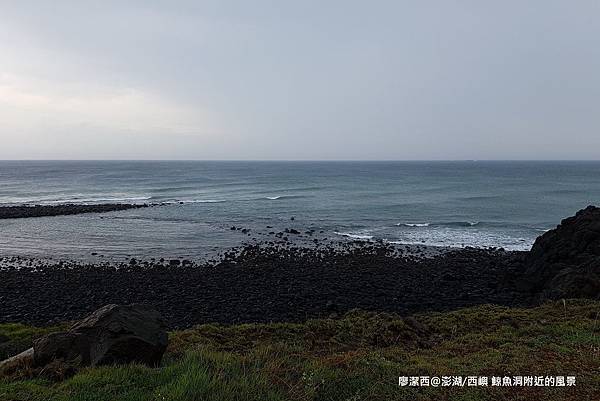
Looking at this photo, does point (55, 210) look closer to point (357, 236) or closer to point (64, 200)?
point (64, 200)

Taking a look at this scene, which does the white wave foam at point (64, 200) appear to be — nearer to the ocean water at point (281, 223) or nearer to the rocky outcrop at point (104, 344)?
the ocean water at point (281, 223)

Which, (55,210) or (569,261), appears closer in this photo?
(569,261)

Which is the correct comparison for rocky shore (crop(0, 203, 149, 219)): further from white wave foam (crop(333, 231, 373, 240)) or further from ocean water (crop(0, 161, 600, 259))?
white wave foam (crop(333, 231, 373, 240))

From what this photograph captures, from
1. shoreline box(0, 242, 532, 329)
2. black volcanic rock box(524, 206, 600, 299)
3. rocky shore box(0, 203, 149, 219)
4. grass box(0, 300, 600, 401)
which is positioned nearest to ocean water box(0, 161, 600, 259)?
rocky shore box(0, 203, 149, 219)

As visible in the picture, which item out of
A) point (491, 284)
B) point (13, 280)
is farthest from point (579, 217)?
point (13, 280)

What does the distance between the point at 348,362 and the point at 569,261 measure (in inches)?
666

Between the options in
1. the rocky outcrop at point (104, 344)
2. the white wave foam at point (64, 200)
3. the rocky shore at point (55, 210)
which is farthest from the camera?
the white wave foam at point (64, 200)

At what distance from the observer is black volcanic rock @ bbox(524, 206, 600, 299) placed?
1538 cm

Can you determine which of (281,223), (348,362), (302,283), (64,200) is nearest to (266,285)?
(302,283)

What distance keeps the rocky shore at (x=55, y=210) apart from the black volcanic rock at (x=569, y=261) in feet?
154

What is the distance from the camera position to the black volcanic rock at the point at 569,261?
15375 millimetres

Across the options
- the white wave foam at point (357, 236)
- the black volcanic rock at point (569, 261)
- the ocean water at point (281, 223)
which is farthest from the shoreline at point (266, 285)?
the white wave foam at point (357, 236)

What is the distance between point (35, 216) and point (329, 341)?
4656 cm

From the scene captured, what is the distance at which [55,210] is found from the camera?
48.6 metres
